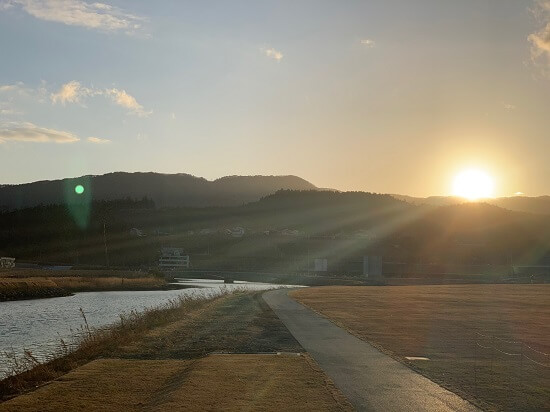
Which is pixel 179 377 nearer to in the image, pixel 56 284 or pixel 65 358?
pixel 65 358

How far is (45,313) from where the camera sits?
180 ft

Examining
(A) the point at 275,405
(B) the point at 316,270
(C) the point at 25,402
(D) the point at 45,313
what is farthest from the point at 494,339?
(B) the point at 316,270

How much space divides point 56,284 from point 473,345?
7755 centimetres

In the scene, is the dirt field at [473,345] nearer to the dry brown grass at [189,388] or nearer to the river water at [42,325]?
the dry brown grass at [189,388]

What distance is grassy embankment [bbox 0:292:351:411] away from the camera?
15008 mm

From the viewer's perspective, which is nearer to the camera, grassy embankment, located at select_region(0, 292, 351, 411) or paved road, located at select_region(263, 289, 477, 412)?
grassy embankment, located at select_region(0, 292, 351, 411)

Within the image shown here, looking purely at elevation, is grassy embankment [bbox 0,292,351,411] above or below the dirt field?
above

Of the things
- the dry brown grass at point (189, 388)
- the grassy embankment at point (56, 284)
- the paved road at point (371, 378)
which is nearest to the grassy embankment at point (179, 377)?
the dry brown grass at point (189, 388)

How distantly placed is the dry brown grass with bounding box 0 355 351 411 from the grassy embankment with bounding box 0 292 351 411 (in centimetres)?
2

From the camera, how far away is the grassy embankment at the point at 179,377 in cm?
1501

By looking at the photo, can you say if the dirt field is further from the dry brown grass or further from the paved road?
the dry brown grass

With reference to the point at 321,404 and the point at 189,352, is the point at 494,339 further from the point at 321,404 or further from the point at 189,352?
the point at 321,404

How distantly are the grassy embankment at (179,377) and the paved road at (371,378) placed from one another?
0.64 m

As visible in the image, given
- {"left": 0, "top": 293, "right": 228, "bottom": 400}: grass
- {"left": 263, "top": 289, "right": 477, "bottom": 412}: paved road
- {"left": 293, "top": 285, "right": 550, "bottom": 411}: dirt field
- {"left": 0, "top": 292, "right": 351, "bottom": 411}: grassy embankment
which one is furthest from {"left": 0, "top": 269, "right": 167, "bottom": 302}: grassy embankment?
{"left": 263, "top": 289, "right": 477, "bottom": 412}: paved road
